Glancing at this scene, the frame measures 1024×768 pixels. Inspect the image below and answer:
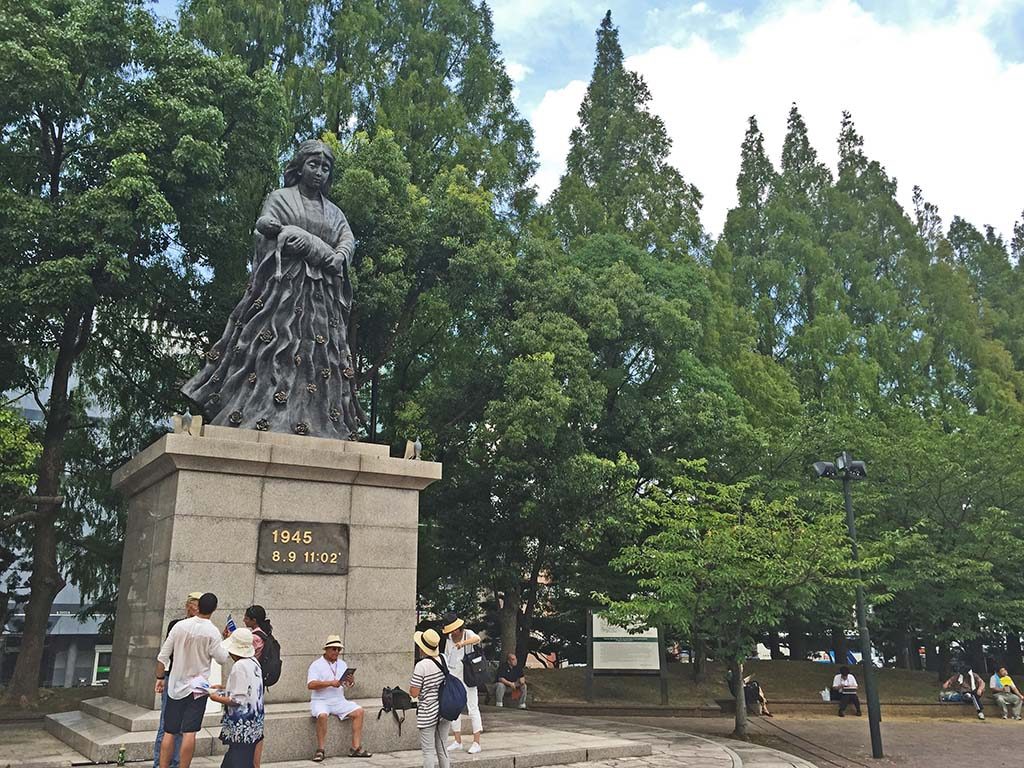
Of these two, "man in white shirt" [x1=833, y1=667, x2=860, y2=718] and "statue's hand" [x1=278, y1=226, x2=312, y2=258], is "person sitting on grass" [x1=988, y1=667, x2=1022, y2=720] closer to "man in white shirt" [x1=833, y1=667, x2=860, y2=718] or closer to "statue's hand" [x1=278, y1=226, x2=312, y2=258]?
"man in white shirt" [x1=833, y1=667, x2=860, y2=718]

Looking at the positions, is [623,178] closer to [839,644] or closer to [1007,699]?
[839,644]

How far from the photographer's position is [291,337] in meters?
10.3

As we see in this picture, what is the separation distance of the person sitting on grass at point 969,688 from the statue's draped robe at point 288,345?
17.6 m

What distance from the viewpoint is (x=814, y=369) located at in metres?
27.0

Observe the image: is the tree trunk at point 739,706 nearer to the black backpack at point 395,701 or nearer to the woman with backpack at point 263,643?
the black backpack at point 395,701

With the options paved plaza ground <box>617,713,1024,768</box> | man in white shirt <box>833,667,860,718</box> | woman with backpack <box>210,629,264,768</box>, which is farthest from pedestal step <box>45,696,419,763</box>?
man in white shirt <box>833,667,860,718</box>

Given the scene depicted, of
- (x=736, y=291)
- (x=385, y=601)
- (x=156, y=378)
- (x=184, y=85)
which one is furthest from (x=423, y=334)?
(x=736, y=291)

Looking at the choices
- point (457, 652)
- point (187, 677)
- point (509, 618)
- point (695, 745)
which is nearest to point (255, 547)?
point (457, 652)

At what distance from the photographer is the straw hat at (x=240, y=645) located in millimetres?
5941

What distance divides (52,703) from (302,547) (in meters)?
8.95

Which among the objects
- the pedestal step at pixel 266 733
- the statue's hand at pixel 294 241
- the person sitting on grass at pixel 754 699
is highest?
the statue's hand at pixel 294 241

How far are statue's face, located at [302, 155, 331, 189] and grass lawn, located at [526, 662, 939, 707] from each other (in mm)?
13226

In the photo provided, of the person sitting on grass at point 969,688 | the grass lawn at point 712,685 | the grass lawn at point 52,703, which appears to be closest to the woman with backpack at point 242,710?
the grass lawn at point 52,703

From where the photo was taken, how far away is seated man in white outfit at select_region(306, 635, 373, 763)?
8.07 meters
